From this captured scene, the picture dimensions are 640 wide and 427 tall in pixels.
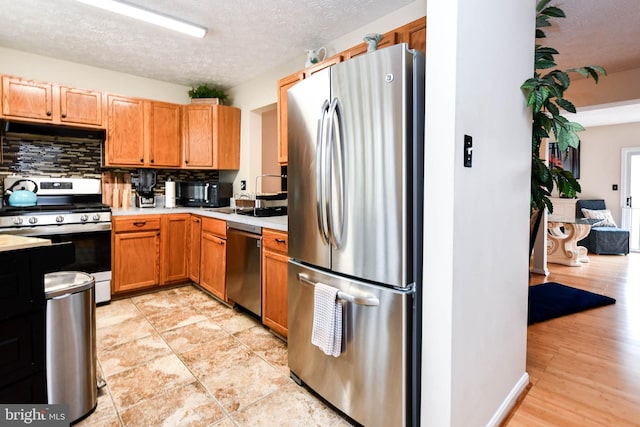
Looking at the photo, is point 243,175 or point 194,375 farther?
point 243,175

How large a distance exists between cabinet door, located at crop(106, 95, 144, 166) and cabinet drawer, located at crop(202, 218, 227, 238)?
113 centimetres

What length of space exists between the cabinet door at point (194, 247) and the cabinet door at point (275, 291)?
4.74 feet

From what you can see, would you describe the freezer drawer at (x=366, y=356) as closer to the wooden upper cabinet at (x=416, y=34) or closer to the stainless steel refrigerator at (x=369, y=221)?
the stainless steel refrigerator at (x=369, y=221)

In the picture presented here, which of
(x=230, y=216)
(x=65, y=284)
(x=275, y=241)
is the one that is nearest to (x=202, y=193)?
(x=230, y=216)

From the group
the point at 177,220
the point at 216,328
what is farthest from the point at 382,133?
the point at 177,220

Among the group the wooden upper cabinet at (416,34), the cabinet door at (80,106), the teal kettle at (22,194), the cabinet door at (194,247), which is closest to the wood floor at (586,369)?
the wooden upper cabinet at (416,34)

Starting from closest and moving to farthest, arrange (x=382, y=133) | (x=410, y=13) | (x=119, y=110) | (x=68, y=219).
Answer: (x=382, y=133), (x=410, y=13), (x=68, y=219), (x=119, y=110)

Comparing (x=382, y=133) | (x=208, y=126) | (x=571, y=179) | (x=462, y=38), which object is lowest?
(x=571, y=179)

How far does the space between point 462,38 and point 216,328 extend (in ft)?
8.67

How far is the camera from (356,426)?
1.63 m

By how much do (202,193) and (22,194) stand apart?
167 cm

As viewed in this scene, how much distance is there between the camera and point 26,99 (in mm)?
3074

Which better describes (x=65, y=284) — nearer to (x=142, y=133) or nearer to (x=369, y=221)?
(x=369, y=221)

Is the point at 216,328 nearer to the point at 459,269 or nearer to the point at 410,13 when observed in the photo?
the point at 459,269
